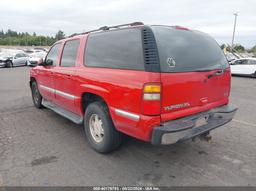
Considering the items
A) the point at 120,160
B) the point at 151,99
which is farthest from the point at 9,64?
the point at 151,99

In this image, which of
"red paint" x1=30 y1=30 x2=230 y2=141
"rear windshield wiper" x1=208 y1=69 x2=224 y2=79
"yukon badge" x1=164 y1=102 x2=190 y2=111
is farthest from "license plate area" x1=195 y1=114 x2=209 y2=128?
"rear windshield wiper" x1=208 y1=69 x2=224 y2=79

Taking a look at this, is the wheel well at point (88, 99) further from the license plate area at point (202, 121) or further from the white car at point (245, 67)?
the white car at point (245, 67)

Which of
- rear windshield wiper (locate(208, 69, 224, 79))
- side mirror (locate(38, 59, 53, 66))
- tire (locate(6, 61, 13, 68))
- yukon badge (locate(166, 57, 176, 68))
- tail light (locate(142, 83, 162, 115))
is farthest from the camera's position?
tire (locate(6, 61, 13, 68))

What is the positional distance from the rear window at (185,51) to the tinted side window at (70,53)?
5.99ft

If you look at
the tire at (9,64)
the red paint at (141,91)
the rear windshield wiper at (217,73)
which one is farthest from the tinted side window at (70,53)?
the tire at (9,64)

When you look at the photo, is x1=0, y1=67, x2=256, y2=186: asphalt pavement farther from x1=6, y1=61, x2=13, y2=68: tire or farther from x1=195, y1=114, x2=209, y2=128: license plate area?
x1=6, y1=61, x2=13, y2=68: tire

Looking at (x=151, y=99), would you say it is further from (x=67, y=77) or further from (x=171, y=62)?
(x=67, y=77)

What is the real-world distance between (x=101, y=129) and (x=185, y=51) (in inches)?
70.2

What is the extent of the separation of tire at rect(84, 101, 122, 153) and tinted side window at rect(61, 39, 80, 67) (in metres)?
1.08

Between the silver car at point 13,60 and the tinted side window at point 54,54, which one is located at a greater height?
the tinted side window at point 54,54

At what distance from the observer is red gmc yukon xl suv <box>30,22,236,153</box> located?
2.73m

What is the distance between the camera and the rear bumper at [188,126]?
272 centimetres

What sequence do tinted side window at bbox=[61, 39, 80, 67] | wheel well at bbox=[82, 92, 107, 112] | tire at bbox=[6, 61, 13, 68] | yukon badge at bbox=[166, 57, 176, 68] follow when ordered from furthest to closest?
tire at bbox=[6, 61, 13, 68] < tinted side window at bbox=[61, 39, 80, 67] < wheel well at bbox=[82, 92, 107, 112] < yukon badge at bbox=[166, 57, 176, 68]

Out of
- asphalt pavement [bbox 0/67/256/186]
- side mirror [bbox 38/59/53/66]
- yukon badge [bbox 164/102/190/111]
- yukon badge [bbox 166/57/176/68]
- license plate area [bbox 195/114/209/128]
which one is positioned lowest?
asphalt pavement [bbox 0/67/256/186]
